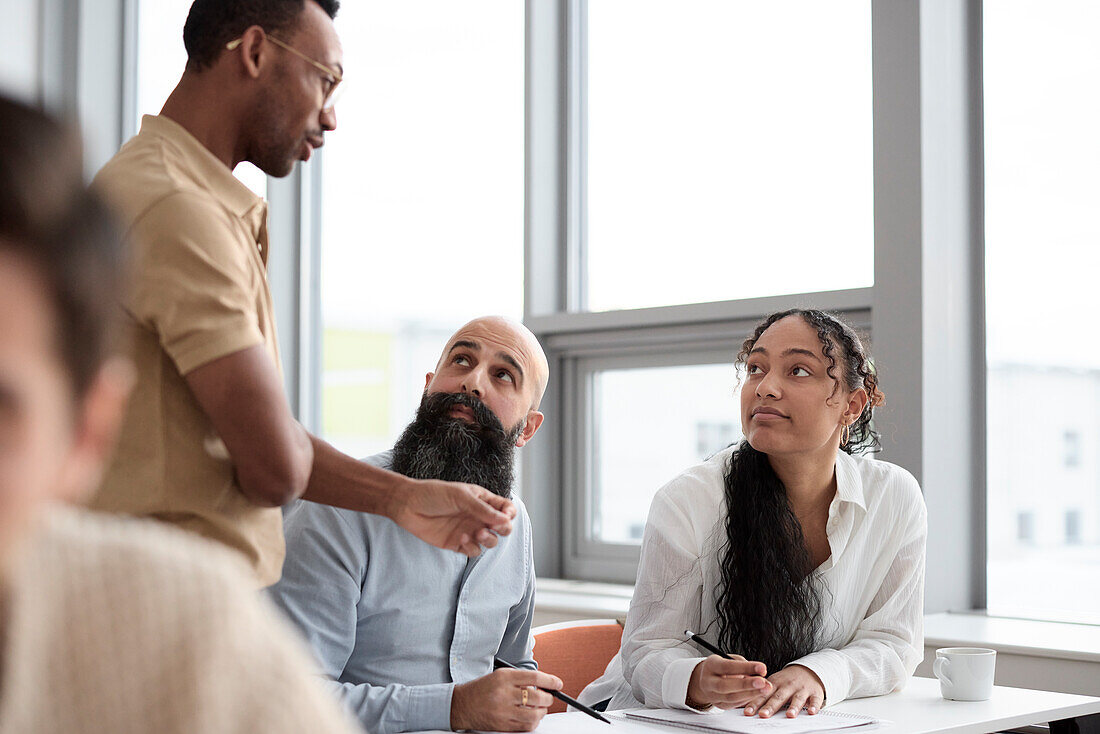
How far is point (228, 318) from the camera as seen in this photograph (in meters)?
1.32

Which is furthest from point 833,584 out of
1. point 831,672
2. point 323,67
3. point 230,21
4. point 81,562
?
point 81,562

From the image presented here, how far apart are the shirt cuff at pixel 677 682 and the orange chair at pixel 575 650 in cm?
53

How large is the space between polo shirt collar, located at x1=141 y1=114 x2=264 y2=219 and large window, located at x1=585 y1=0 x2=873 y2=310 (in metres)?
2.33

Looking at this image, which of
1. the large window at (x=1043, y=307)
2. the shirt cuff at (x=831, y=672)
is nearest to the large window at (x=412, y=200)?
the large window at (x=1043, y=307)

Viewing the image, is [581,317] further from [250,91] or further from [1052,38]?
[250,91]

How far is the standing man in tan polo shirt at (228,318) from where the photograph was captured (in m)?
1.32

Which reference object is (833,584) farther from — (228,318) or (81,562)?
(81,562)

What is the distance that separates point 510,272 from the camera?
4312mm

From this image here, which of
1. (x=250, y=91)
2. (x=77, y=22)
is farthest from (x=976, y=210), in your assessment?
(x=77, y=22)

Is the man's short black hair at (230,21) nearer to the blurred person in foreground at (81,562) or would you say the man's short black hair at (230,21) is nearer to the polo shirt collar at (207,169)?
the polo shirt collar at (207,169)

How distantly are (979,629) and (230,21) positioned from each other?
7.64 ft

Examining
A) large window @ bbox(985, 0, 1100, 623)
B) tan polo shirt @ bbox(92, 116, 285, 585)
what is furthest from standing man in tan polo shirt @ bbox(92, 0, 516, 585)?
large window @ bbox(985, 0, 1100, 623)

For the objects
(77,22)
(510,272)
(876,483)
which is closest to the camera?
(876,483)

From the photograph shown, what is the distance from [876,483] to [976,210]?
46.4 inches
